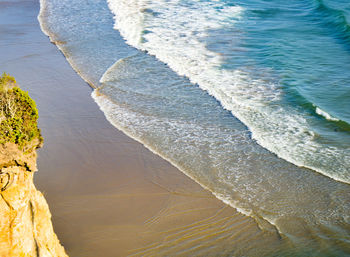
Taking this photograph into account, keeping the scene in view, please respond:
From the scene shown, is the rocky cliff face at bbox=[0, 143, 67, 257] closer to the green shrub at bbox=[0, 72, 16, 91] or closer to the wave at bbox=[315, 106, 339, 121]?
the green shrub at bbox=[0, 72, 16, 91]

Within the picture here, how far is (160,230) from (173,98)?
6.13 m

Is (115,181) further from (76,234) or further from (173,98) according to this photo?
(173,98)

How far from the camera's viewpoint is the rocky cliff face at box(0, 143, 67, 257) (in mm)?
5367

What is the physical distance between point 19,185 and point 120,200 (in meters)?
3.38

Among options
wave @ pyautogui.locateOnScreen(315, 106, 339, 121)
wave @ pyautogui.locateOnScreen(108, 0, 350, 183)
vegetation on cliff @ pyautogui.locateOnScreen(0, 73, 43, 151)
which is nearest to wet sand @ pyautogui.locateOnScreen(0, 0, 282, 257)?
vegetation on cliff @ pyautogui.locateOnScreen(0, 73, 43, 151)

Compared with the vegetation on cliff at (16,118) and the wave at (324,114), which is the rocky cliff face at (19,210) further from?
the wave at (324,114)

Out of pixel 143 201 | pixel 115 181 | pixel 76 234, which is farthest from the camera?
pixel 115 181

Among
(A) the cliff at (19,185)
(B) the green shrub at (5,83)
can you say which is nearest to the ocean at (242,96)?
(A) the cliff at (19,185)

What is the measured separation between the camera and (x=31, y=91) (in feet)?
44.3

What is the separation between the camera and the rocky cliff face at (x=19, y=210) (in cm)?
537

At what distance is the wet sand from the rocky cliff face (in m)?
1.70

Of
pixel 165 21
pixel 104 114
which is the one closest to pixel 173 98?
pixel 104 114

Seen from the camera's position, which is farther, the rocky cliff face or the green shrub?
the green shrub

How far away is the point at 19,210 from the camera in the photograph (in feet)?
18.0
